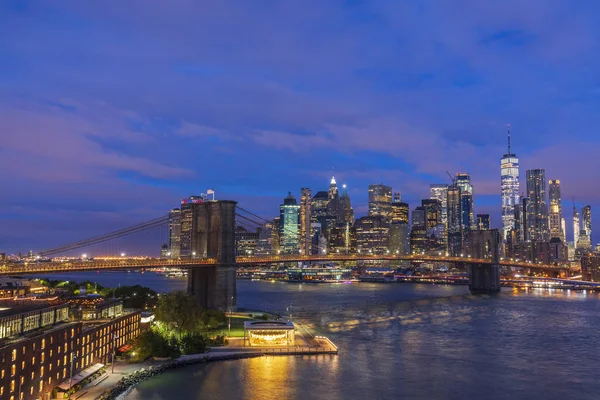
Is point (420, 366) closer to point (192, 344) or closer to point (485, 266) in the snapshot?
point (192, 344)

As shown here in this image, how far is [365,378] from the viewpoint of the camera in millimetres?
39312

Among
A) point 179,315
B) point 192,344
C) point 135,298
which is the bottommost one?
point 192,344

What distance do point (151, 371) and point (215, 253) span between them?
29699mm

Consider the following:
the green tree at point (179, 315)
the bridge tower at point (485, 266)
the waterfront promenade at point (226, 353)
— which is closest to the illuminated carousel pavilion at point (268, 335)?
the waterfront promenade at point (226, 353)

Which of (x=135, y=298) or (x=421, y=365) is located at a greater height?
(x=135, y=298)

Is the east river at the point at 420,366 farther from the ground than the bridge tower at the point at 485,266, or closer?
closer

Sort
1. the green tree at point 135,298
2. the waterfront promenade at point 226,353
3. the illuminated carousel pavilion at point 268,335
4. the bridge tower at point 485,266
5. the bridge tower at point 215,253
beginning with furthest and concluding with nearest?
the bridge tower at point 485,266
the green tree at point 135,298
the bridge tower at point 215,253
the illuminated carousel pavilion at point 268,335
the waterfront promenade at point 226,353

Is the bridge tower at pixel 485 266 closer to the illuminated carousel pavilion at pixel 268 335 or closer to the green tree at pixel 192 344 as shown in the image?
the illuminated carousel pavilion at pixel 268 335

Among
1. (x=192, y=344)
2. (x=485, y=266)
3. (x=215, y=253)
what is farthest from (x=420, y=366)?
(x=485, y=266)

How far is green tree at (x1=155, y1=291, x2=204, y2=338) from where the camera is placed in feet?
151

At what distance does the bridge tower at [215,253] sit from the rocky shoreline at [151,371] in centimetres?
2086

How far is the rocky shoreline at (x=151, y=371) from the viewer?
33.2 m

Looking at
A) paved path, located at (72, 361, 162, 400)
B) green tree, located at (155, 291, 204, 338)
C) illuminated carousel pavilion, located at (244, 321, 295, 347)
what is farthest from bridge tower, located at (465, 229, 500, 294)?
paved path, located at (72, 361, 162, 400)

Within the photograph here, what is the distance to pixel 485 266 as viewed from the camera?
133 meters
